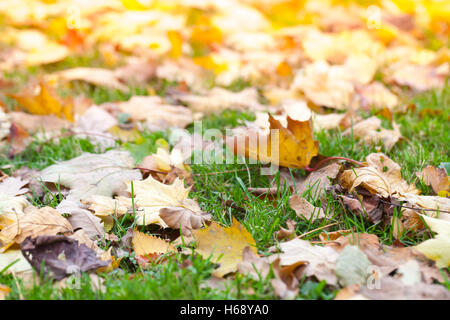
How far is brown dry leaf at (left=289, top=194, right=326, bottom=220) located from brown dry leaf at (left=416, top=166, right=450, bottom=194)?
44cm

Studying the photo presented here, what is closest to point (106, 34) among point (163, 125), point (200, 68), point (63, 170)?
point (200, 68)

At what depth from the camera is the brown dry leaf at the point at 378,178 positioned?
1.48 meters

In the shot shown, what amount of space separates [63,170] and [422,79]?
2148mm

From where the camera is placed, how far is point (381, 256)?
4.07 ft

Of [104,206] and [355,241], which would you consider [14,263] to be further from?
[355,241]

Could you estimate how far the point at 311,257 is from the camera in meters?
1.24

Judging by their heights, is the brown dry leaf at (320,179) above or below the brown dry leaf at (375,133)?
below

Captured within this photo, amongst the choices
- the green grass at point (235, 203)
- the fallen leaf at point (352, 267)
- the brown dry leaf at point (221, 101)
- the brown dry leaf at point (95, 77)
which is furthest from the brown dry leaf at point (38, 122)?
the fallen leaf at point (352, 267)

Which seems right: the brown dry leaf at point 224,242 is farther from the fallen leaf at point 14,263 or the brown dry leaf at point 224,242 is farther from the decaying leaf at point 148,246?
the fallen leaf at point 14,263

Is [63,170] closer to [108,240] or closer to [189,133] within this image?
[108,240]

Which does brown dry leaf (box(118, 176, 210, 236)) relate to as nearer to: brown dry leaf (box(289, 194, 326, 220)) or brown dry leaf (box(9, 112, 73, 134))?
brown dry leaf (box(289, 194, 326, 220))

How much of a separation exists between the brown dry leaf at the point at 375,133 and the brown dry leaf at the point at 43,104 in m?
1.41

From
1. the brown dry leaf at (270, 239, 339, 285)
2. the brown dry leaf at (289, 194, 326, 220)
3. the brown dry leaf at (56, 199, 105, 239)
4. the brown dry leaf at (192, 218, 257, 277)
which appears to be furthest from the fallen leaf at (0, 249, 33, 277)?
the brown dry leaf at (289, 194, 326, 220)

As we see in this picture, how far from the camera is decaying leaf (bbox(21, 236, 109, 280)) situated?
4.03ft
